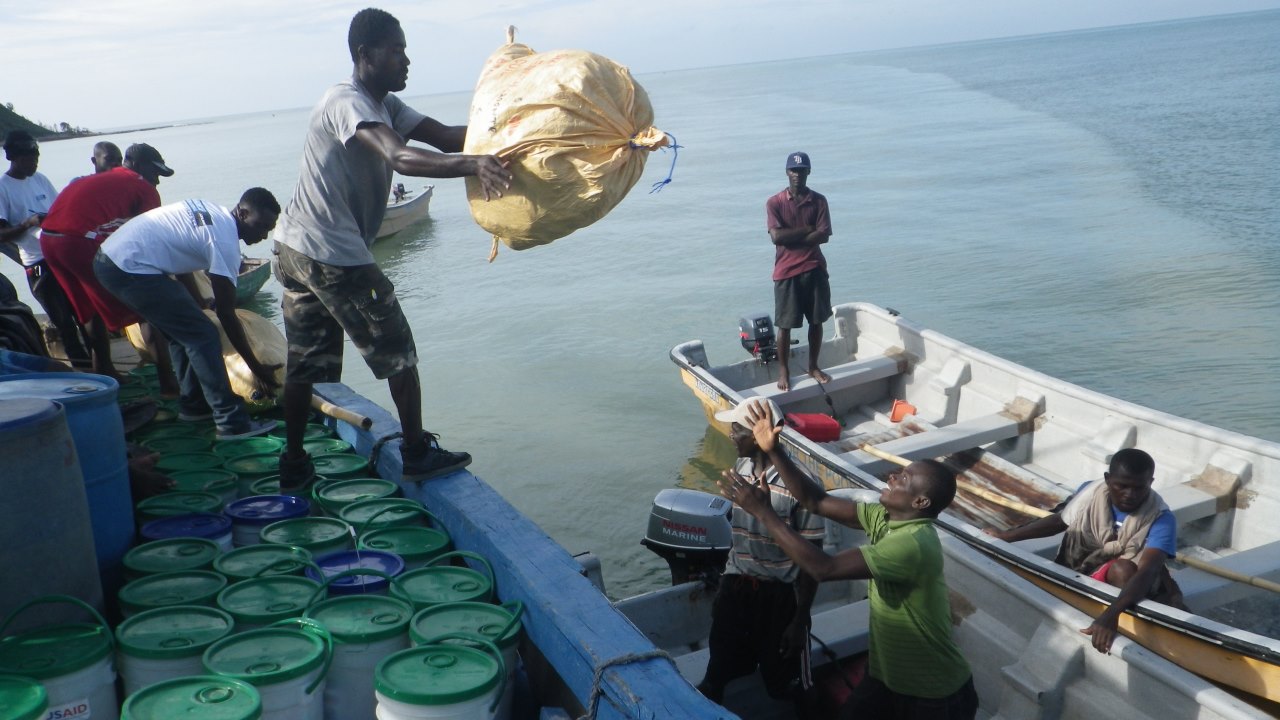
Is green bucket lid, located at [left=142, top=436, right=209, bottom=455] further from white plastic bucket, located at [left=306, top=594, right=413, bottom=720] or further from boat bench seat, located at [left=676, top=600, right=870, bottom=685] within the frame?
boat bench seat, located at [left=676, top=600, right=870, bottom=685]

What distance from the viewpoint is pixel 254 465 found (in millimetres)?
4535

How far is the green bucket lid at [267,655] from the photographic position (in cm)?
247

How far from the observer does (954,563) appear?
4441 millimetres

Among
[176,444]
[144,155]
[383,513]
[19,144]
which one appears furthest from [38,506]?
[19,144]

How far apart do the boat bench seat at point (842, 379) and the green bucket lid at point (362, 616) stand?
5.12 m

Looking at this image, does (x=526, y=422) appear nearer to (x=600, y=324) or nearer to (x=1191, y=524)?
(x=600, y=324)

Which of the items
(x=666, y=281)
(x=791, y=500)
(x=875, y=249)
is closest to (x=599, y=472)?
(x=791, y=500)

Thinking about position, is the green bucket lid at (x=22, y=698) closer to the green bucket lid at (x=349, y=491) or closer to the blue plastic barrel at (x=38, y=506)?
the blue plastic barrel at (x=38, y=506)

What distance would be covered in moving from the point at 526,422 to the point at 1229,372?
27.6 feet

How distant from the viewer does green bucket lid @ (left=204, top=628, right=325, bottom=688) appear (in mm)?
2469

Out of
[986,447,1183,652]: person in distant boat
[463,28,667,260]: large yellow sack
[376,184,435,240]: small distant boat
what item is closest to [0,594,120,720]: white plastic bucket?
[463,28,667,260]: large yellow sack

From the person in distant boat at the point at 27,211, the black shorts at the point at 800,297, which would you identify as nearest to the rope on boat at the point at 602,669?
the black shorts at the point at 800,297

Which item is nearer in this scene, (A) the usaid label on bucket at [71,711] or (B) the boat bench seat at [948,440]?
(A) the usaid label on bucket at [71,711]

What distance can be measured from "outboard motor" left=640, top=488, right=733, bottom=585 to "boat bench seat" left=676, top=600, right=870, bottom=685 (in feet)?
1.82
